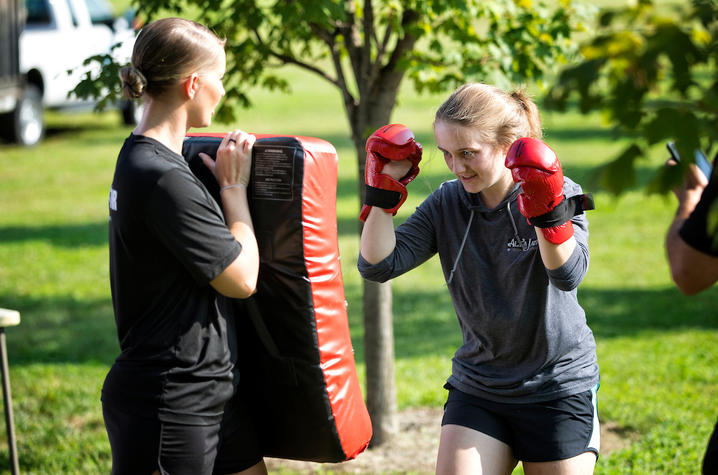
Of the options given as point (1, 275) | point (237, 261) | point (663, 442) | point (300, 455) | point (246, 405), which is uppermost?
point (237, 261)

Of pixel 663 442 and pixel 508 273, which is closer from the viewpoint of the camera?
pixel 508 273

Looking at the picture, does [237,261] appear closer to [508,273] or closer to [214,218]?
[214,218]

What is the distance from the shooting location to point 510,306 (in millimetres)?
2609

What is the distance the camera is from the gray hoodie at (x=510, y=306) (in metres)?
2.58

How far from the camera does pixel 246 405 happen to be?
8.89 feet

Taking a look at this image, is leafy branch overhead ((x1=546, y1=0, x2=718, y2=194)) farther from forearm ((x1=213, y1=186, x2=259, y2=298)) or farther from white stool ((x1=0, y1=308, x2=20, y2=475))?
white stool ((x1=0, y1=308, x2=20, y2=475))

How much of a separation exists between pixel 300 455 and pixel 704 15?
74.6 inches

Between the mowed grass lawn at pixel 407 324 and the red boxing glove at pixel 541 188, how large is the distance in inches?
5.7

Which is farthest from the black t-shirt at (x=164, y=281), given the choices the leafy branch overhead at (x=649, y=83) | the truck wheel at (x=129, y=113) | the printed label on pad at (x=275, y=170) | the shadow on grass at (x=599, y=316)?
the truck wheel at (x=129, y=113)

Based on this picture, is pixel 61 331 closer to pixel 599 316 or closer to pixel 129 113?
pixel 599 316

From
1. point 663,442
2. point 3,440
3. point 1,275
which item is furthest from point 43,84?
point 663,442

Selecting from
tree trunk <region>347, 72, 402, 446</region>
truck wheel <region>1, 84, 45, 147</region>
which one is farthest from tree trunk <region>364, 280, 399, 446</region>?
truck wheel <region>1, 84, 45, 147</region>

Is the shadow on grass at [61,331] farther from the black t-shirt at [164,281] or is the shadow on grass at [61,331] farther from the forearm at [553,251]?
the forearm at [553,251]

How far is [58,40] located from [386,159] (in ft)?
42.7
